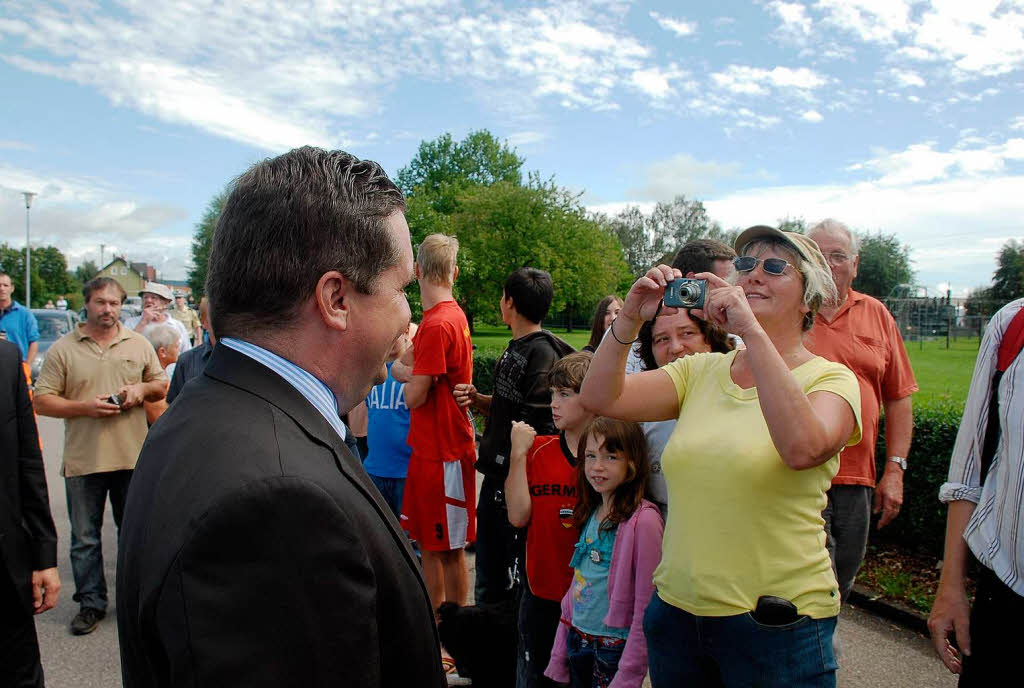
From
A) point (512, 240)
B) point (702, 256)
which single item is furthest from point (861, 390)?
point (512, 240)

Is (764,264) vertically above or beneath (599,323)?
above

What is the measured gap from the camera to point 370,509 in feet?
3.42

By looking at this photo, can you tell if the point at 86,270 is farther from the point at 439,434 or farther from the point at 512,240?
the point at 439,434

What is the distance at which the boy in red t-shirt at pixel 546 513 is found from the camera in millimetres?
3109

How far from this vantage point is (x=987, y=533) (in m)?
2.00

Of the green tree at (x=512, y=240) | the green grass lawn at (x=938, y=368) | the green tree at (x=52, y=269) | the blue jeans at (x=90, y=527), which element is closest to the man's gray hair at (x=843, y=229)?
the blue jeans at (x=90, y=527)

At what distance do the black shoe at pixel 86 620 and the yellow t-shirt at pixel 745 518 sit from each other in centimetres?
403

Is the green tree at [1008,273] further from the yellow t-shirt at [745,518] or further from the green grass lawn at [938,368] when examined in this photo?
the yellow t-shirt at [745,518]

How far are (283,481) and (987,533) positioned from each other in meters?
2.11

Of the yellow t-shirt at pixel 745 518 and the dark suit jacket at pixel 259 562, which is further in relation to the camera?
the yellow t-shirt at pixel 745 518

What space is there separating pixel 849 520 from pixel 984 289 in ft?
214

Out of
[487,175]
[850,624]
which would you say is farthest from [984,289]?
[850,624]

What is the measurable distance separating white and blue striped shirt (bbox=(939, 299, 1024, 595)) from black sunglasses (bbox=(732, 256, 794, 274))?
643 mm

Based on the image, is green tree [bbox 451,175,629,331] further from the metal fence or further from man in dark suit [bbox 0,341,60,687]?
man in dark suit [bbox 0,341,60,687]
